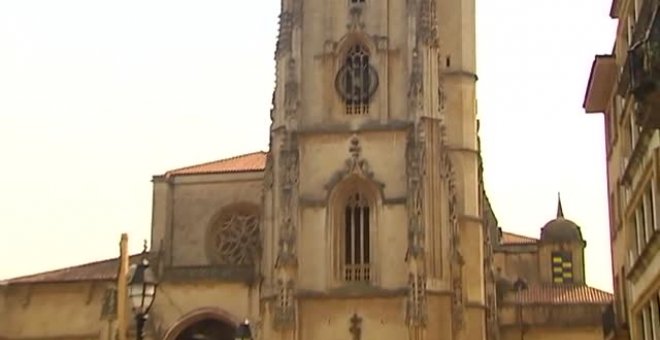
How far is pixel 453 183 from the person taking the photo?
45.9 meters

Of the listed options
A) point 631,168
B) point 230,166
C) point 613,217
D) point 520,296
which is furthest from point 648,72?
point 520,296

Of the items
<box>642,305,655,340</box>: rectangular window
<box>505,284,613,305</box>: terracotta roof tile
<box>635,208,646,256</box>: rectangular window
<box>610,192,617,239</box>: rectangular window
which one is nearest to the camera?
<box>642,305,655,340</box>: rectangular window

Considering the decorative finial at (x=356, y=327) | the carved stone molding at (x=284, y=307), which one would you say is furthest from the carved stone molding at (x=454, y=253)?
the carved stone molding at (x=284, y=307)

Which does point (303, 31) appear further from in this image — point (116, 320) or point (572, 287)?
point (572, 287)

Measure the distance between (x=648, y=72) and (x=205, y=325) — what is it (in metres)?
36.4

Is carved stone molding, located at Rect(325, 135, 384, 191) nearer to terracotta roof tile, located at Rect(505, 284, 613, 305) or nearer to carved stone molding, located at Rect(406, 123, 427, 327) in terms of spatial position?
carved stone molding, located at Rect(406, 123, 427, 327)

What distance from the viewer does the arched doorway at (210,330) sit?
48.7 meters

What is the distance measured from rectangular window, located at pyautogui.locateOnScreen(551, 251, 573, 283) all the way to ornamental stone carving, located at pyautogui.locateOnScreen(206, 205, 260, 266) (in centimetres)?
1757

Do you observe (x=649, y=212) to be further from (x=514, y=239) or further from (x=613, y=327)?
(x=514, y=239)

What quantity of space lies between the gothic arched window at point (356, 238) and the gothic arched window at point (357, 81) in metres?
3.34

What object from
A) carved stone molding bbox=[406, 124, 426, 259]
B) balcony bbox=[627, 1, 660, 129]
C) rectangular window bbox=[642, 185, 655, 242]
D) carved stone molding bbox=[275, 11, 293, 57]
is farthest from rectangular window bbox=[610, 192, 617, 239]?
balcony bbox=[627, 1, 660, 129]

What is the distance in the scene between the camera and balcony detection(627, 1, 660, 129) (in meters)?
14.5

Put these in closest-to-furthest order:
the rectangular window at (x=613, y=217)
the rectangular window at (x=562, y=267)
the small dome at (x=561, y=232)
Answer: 1. the rectangular window at (x=613, y=217)
2. the rectangular window at (x=562, y=267)
3. the small dome at (x=561, y=232)

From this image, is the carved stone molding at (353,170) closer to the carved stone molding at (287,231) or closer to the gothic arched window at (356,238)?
the gothic arched window at (356,238)
